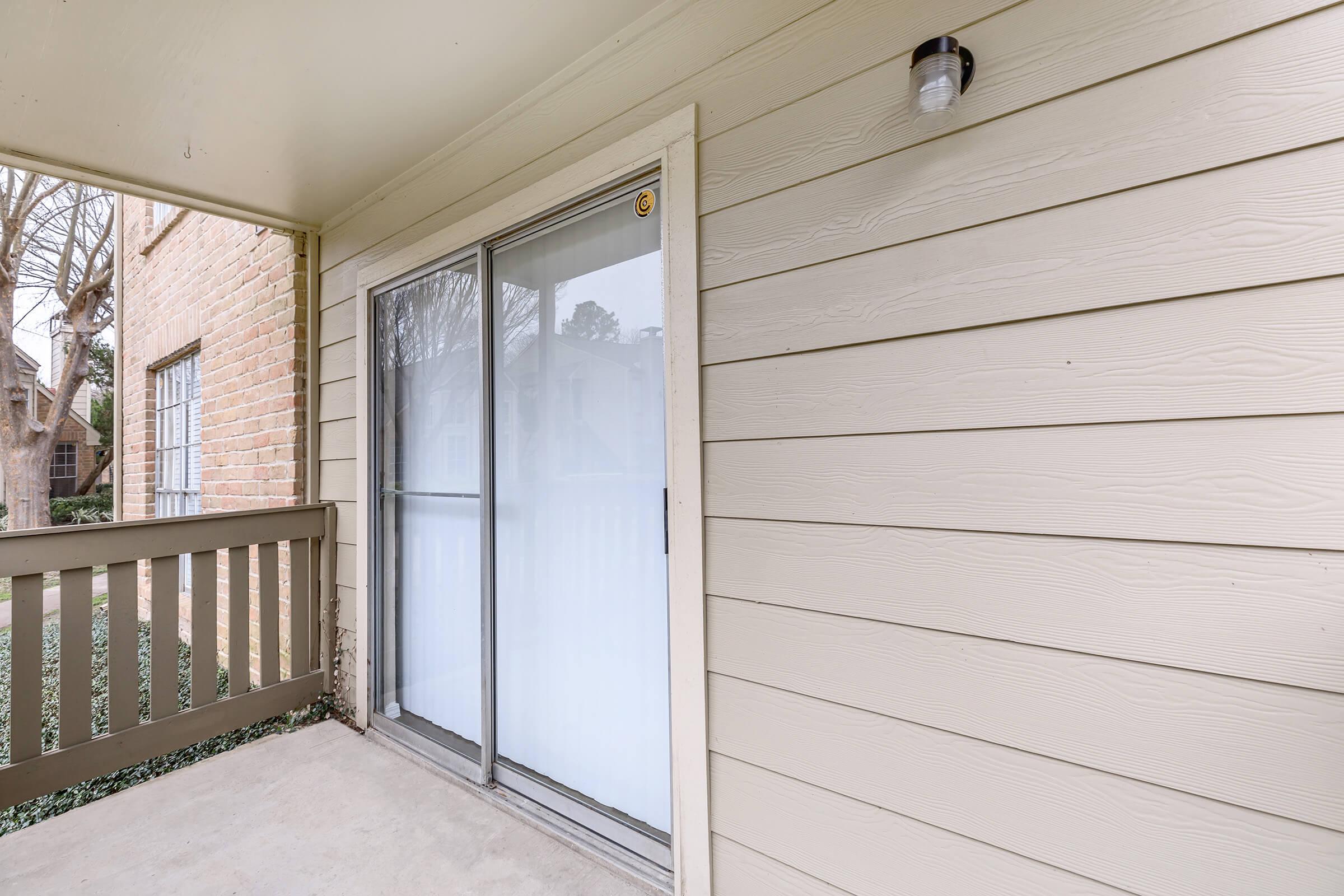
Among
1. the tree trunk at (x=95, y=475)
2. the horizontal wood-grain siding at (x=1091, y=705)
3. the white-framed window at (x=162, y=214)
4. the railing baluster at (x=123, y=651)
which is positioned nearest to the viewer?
the horizontal wood-grain siding at (x=1091, y=705)

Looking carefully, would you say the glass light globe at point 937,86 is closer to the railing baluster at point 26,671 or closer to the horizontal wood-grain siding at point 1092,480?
the horizontal wood-grain siding at point 1092,480

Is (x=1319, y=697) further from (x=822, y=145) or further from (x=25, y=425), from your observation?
(x=25, y=425)

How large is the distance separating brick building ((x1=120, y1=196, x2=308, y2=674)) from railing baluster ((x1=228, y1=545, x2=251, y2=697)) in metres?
0.45

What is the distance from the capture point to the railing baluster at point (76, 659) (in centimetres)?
209

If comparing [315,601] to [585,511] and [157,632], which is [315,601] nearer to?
[157,632]

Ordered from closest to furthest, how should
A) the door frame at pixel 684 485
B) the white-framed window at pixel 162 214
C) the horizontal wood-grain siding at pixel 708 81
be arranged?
1. the horizontal wood-grain siding at pixel 708 81
2. the door frame at pixel 684 485
3. the white-framed window at pixel 162 214

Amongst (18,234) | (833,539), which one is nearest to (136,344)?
(18,234)

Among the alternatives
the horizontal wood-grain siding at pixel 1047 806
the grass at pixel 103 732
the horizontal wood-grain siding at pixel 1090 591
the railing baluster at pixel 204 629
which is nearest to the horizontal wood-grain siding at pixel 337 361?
the railing baluster at pixel 204 629

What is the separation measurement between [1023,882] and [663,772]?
0.92m

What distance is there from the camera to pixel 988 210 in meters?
1.10

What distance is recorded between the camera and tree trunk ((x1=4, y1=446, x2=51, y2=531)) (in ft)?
18.2

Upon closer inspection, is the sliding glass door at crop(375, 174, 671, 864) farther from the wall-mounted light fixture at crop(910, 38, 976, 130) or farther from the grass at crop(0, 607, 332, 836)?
the wall-mounted light fixture at crop(910, 38, 976, 130)

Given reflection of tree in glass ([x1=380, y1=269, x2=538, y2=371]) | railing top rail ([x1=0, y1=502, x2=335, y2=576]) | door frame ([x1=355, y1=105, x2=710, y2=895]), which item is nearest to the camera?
door frame ([x1=355, y1=105, x2=710, y2=895])

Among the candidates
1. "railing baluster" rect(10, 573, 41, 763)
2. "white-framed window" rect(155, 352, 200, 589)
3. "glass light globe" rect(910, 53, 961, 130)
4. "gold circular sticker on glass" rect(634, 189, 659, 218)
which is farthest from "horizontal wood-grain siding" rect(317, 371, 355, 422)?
"glass light globe" rect(910, 53, 961, 130)
